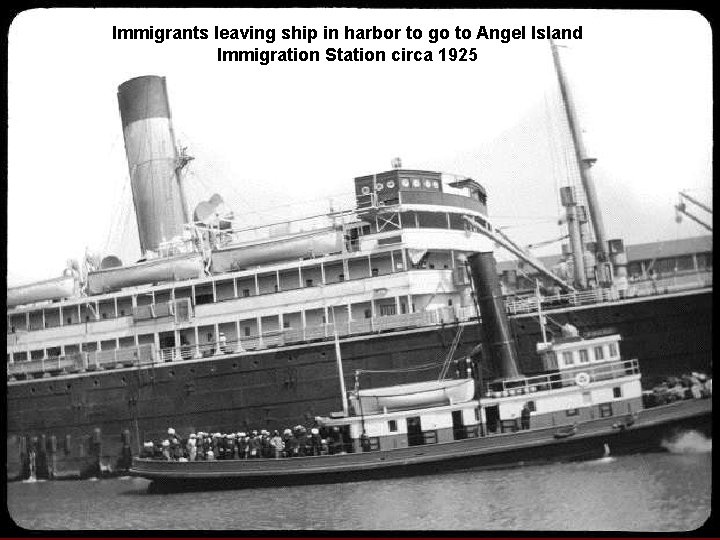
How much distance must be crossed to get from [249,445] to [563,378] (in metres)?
5.85

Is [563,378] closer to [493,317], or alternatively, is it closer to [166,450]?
[493,317]

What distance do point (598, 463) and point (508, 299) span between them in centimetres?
355

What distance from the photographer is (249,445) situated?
1582cm

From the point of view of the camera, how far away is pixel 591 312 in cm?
1602

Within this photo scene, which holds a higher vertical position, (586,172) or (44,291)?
(586,172)

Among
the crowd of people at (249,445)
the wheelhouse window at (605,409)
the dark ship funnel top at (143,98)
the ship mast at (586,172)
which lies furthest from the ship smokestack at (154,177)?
the wheelhouse window at (605,409)

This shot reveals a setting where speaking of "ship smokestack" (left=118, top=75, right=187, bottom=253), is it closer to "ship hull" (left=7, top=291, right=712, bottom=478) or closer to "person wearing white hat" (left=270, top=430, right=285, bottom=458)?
"ship hull" (left=7, top=291, right=712, bottom=478)

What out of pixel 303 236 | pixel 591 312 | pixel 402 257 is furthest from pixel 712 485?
pixel 303 236

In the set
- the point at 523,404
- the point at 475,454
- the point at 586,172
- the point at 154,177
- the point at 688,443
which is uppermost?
the point at 154,177

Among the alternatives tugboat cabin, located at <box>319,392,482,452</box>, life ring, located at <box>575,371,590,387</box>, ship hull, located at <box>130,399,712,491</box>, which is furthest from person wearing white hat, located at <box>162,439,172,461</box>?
life ring, located at <box>575,371,590,387</box>

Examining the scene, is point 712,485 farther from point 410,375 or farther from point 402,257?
point 402,257

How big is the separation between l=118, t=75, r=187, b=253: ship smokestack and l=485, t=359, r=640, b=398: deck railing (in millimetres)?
8095

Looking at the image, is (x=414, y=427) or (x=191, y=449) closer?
(x=414, y=427)

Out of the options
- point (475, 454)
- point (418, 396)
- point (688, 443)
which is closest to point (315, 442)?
point (418, 396)
